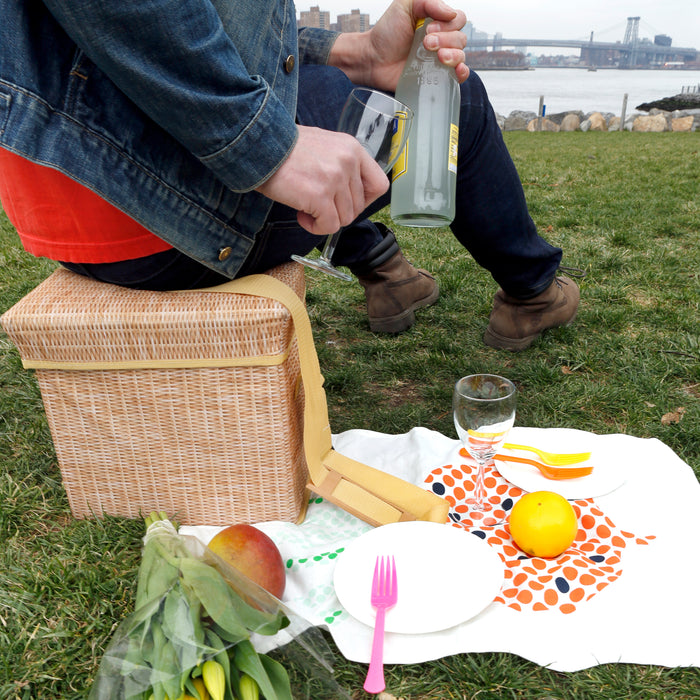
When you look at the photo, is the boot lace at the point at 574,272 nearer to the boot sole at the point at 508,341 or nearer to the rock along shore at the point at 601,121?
the boot sole at the point at 508,341

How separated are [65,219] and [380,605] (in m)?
0.97

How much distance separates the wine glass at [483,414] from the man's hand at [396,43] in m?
0.80

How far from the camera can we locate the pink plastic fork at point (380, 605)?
106 cm

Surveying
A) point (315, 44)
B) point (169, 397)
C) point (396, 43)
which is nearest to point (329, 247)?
point (169, 397)

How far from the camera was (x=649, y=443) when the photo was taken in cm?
173

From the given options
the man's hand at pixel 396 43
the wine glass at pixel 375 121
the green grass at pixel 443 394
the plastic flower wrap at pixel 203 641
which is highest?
the man's hand at pixel 396 43

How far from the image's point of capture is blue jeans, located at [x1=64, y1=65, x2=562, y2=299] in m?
1.42

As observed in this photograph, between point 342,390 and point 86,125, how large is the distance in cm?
127

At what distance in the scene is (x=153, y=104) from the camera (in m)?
1.04

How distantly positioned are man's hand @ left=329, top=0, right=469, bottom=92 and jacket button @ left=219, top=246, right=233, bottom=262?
749 mm

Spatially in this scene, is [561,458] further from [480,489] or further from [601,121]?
[601,121]

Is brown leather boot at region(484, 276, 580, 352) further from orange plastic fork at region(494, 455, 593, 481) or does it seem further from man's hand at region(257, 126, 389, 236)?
man's hand at region(257, 126, 389, 236)

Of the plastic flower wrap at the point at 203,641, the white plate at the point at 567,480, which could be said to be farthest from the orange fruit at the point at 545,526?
the plastic flower wrap at the point at 203,641

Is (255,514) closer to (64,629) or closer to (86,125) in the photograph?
(64,629)
